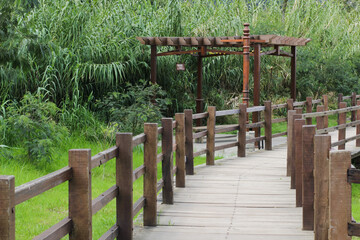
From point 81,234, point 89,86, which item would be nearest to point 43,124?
point 89,86

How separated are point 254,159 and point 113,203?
144 inches

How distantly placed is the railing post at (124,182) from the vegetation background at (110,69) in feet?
4.33

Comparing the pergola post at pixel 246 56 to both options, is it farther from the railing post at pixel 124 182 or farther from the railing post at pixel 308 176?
the railing post at pixel 124 182

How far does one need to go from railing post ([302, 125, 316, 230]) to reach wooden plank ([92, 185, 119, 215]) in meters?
1.79

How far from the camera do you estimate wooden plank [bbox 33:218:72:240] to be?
10.5ft

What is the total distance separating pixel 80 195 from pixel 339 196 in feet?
5.26

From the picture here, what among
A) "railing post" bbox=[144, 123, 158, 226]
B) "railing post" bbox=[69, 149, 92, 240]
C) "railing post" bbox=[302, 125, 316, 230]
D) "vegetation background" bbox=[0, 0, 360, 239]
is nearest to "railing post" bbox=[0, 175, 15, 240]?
"railing post" bbox=[69, 149, 92, 240]

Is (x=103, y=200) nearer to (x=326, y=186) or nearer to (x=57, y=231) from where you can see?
(x=57, y=231)

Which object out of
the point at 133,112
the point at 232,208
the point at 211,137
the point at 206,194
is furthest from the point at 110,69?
the point at 232,208

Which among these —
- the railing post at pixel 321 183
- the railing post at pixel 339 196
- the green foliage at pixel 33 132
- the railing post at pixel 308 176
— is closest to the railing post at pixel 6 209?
the railing post at pixel 339 196

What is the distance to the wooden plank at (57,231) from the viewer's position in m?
3.20

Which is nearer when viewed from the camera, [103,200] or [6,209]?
[6,209]

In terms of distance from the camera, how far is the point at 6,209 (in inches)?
105

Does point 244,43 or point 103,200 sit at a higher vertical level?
point 244,43
